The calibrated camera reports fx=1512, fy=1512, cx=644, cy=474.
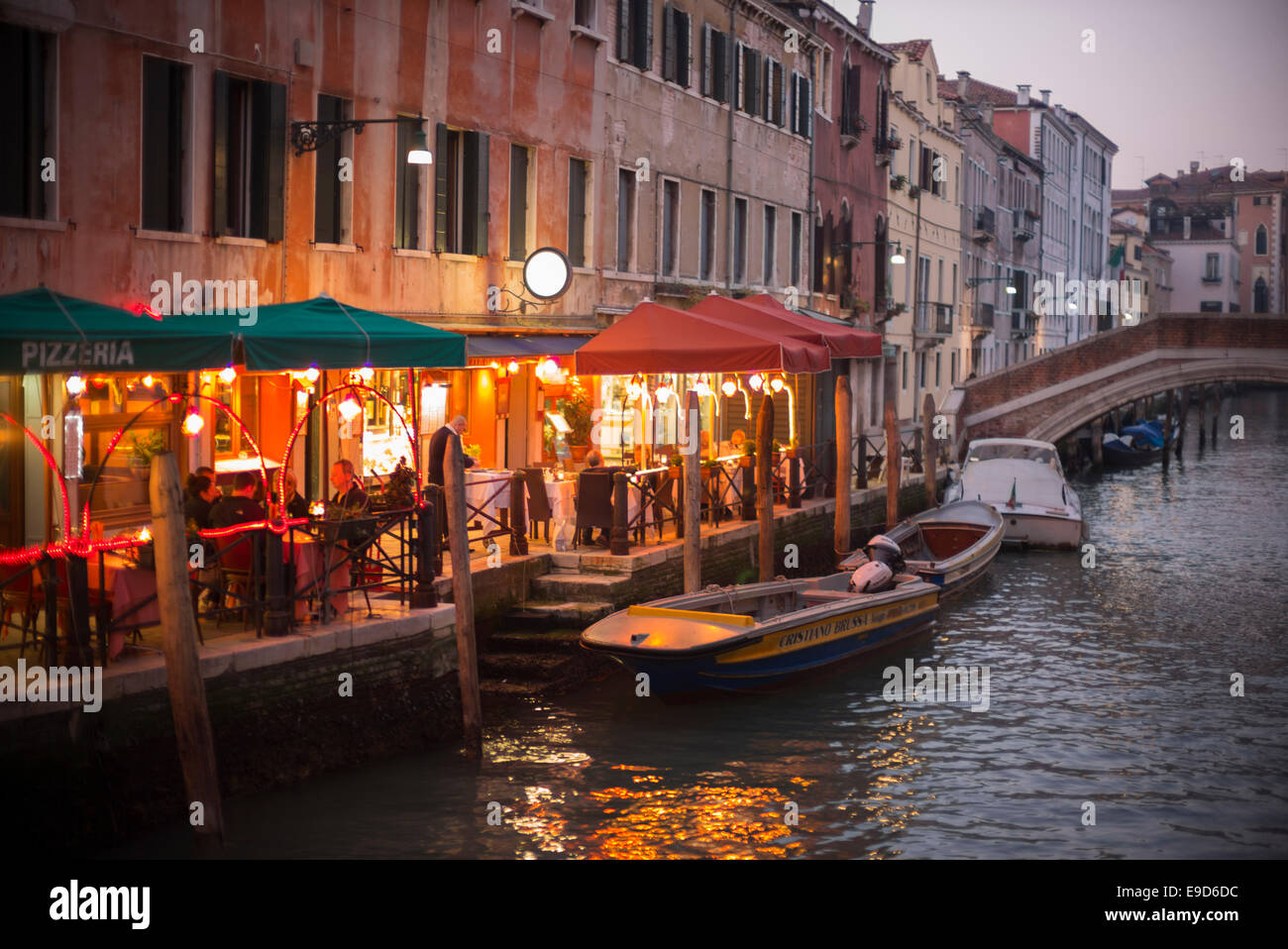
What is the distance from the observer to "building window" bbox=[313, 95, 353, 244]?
42.1ft

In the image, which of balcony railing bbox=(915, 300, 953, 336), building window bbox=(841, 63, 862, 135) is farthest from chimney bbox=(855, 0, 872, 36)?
balcony railing bbox=(915, 300, 953, 336)

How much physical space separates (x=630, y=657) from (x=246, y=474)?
10.5 ft

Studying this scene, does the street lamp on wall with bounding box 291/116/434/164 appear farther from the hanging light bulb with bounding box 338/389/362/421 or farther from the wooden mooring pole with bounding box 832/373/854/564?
the wooden mooring pole with bounding box 832/373/854/564

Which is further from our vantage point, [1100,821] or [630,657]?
[630,657]

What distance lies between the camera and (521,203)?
1614 cm

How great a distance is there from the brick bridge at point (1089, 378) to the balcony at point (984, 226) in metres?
11.4

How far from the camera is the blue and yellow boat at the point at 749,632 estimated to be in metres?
11.5

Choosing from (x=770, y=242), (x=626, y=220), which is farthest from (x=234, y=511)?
(x=770, y=242)

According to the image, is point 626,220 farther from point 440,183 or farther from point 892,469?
point 892,469

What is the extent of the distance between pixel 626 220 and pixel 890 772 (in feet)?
32.4

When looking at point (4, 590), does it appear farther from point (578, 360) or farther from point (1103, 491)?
point (1103, 491)

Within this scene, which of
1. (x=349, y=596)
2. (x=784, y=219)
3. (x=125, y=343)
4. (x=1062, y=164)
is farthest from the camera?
(x=1062, y=164)
